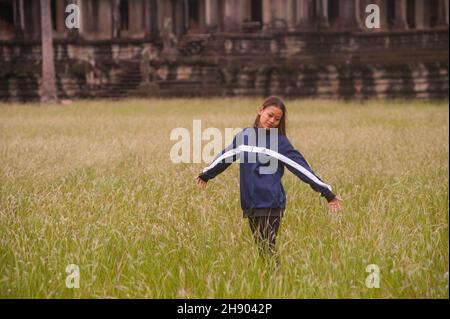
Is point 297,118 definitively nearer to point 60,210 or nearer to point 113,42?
point 60,210

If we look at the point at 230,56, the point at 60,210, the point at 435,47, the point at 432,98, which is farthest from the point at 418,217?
the point at 435,47

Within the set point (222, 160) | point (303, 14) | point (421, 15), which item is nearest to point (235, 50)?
point (303, 14)

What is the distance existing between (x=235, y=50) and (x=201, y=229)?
21459 millimetres

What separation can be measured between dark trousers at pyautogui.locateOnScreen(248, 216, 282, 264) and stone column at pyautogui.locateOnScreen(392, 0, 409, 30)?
25.9 metres

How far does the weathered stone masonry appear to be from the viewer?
23.0m

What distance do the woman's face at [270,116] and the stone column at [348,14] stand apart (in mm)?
24477

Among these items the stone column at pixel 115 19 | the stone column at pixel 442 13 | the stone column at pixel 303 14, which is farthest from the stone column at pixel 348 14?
the stone column at pixel 115 19

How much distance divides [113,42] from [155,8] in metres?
2.69

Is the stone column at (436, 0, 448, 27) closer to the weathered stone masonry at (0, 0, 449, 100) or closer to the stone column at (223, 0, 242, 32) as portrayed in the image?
the weathered stone masonry at (0, 0, 449, 100)

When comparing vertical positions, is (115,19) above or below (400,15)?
above

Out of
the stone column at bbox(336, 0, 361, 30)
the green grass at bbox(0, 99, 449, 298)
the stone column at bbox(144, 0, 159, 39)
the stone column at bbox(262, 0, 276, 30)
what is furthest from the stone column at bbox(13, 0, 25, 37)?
the green grass at bbox(0, 99, 449, 298)

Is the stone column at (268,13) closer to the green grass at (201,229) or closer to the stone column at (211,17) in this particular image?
the stone column at (211,17)

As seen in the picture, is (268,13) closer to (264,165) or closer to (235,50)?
(235,50)

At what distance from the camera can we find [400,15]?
28328 mm
